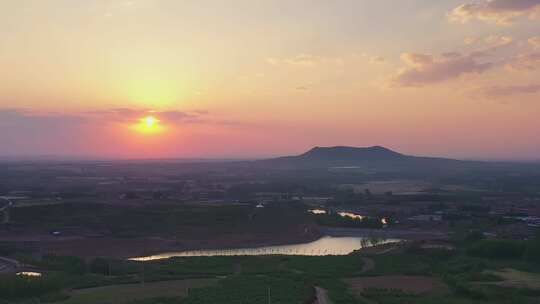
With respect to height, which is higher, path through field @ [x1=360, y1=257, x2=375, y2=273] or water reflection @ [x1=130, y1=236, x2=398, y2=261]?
path through field @ [x1=360, y1=257, x2=375, y2=273]

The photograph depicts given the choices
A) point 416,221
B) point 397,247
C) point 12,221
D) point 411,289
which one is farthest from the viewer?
point 416,221

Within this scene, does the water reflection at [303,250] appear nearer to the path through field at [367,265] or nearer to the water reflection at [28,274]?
the path through field at [367,265]

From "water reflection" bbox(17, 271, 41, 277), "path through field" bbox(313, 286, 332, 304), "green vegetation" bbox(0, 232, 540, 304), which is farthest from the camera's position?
"water reflection" bbox(17, 271, 41, 277)

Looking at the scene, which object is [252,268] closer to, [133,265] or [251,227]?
[133,265]

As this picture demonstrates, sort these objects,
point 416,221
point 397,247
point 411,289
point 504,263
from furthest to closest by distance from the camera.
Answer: point 416,221, point 397,247, point 504,263, point 411,289

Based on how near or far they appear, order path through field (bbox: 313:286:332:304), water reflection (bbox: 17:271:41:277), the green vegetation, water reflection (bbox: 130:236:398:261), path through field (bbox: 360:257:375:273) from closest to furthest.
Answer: path through field (bbox: 313:286:332:304) < the green vegetation < water reflection (bbox: 17:271:41:277) < path through field (bbox: 360:257:375:273) < water reflection (bbox: 130:236:398:261)

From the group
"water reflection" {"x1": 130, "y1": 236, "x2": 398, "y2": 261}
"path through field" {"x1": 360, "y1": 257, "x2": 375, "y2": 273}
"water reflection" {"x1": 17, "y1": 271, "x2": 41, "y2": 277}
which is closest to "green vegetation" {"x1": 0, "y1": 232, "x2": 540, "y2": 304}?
"path through field" {"x1": 360, "y1": 257, "x2": 375, "y2": 273}

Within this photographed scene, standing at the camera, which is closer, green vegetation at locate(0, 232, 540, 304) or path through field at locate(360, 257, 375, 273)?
green vegetation at locate(0, 232, 540, 304)

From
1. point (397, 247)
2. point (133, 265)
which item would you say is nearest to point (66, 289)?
point (133, 265)

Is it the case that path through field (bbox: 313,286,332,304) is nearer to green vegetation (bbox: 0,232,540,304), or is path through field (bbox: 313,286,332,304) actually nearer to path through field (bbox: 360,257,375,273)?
green vegetation (bbox: 0,232,540,304)

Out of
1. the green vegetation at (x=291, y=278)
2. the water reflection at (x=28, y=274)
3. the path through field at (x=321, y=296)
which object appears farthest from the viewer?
the water reflection at (x=28, y=274)

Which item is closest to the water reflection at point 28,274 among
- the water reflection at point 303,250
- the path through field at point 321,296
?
the water reflection at point 303,250
